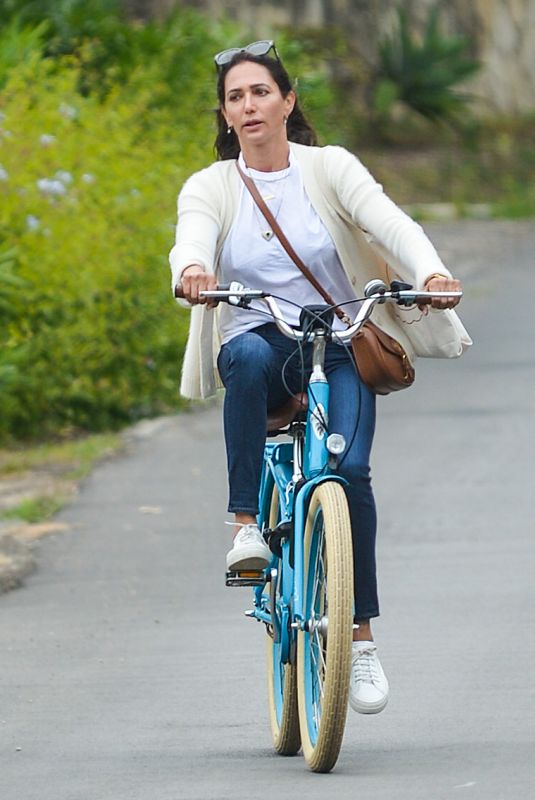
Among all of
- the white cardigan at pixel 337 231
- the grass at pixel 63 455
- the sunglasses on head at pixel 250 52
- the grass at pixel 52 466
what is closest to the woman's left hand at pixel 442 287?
the white cardigan at pixel 337 231

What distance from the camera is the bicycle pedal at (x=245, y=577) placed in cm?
616

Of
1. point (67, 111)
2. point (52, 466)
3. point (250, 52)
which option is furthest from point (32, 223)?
point (250, 52)

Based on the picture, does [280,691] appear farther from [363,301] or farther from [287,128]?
[287,128]

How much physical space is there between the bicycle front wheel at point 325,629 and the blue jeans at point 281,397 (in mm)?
153

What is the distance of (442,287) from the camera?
5773mm

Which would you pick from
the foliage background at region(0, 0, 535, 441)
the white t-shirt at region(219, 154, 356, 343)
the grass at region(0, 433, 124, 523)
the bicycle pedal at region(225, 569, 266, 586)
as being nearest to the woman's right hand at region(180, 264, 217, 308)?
the white t-shirt at region(219, 154, 356, 343)

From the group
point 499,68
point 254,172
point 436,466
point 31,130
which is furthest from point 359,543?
point 499,68

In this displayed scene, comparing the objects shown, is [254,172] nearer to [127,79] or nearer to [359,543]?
[359,543]

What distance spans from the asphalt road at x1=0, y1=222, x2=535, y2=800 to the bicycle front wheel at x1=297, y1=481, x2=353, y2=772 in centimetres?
13

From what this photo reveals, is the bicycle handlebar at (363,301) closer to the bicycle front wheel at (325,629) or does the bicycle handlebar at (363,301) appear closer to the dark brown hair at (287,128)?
the bicycle front wheel at (325,629)

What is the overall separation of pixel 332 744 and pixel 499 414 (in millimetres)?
8348

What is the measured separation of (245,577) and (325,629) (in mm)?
487

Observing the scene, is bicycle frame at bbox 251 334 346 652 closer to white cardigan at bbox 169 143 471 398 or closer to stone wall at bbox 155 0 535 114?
white cardigan at bbox 169 143 471 398

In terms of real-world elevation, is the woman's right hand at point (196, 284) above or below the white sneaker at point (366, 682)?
above
